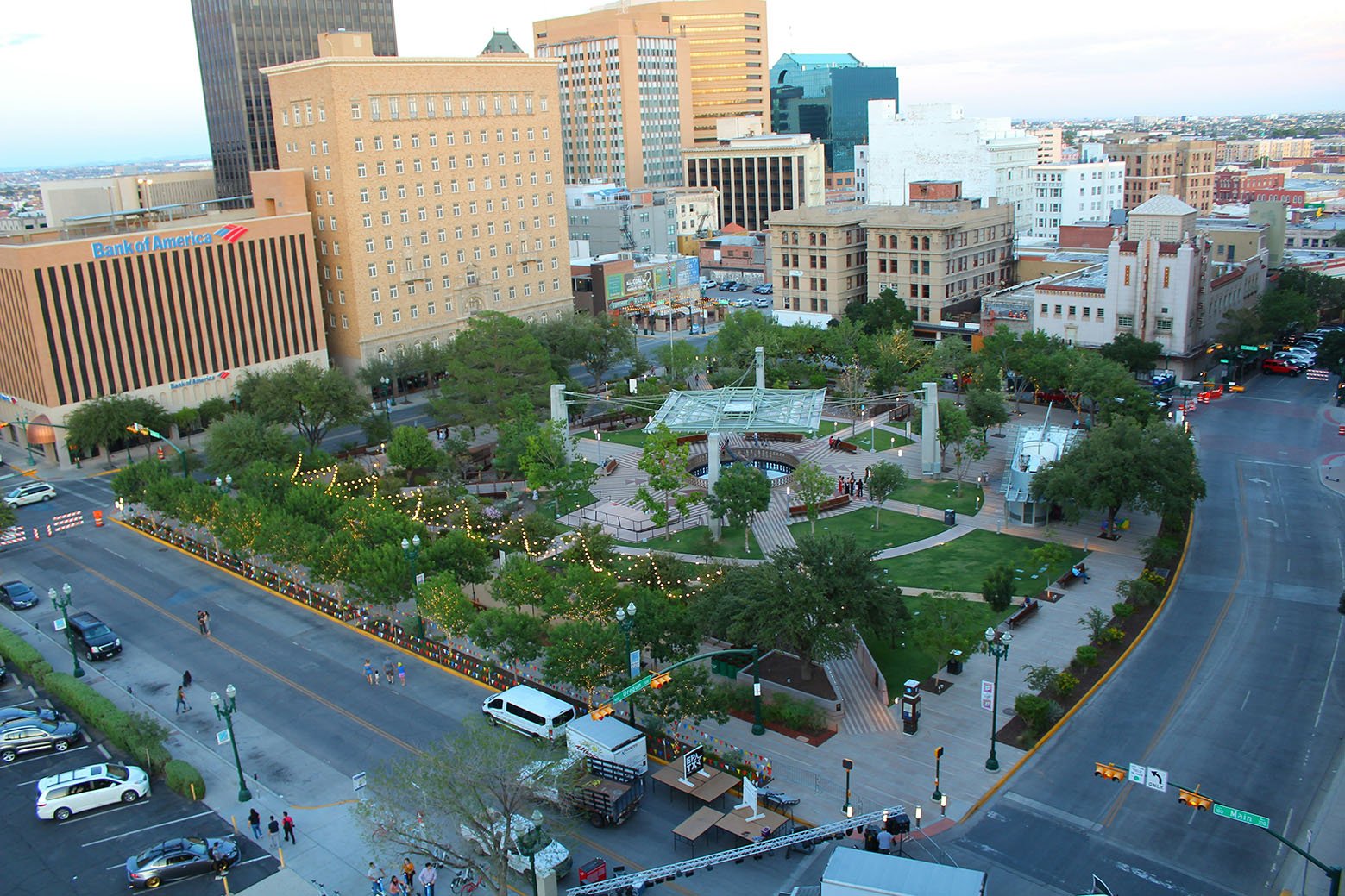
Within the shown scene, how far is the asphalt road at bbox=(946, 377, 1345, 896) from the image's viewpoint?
33.0m

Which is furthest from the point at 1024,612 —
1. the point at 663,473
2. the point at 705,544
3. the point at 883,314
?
the point at 883,314

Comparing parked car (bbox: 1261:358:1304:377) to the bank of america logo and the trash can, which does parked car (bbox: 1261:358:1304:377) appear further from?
the bank of america logo

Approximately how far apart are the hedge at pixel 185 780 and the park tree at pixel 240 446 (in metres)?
32.0

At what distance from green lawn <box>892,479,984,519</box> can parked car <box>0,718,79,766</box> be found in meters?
46.5

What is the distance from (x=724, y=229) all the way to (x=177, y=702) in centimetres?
14263

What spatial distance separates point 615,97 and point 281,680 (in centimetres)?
16366

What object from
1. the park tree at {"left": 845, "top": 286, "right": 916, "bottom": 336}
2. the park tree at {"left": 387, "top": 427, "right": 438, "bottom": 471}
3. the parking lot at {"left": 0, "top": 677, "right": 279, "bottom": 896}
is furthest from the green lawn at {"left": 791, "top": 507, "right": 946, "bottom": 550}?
the park tree at {"left": 845, "top": 286, "right": 916, "bottom": 336}

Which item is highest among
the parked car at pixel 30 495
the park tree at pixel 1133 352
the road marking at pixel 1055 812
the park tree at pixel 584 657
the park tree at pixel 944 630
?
the park tree at pixel 1133 352

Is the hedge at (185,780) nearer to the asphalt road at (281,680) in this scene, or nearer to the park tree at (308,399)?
the asphalt road at (281,680)

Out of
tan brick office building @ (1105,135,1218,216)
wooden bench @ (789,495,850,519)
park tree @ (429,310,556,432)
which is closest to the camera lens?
wooden bench @ (789,495,850,519)

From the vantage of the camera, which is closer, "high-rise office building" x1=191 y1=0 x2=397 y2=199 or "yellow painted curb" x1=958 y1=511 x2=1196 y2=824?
"yellow painted curb" x1=958 y1=511 x2=1196 y2=824

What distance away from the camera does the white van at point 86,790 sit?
3728 centimetres

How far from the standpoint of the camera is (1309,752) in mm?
38344

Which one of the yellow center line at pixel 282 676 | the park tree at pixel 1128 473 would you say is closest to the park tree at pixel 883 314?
the park tree at pixel 1128 473
